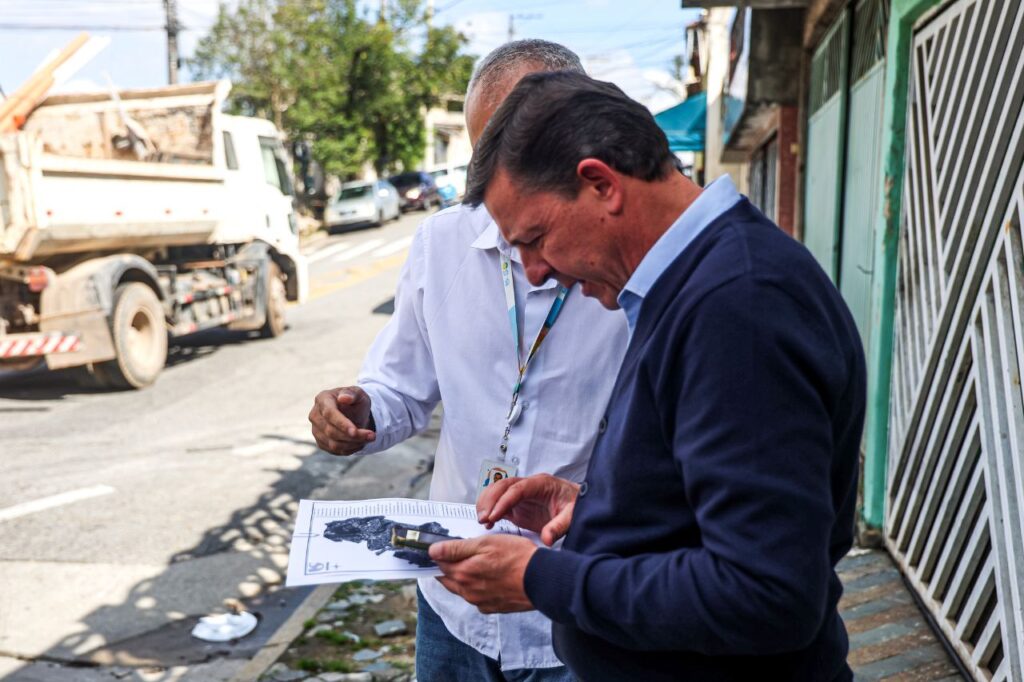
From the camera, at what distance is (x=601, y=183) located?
1438mm

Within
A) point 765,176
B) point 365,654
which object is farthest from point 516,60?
point 765,176

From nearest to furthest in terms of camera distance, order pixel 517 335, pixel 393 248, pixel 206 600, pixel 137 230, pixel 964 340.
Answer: pixel 517 335 < pixel 964 340 < pixel 206 600 < pixel 137 230 < pixel 393 248

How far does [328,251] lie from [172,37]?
6472 millimetres

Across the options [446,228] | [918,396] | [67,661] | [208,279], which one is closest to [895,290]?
[918,396]

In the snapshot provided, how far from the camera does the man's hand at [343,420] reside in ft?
7.37

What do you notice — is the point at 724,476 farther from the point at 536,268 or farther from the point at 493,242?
the point at 493,242

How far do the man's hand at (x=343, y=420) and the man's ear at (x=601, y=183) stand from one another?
3.24 feet

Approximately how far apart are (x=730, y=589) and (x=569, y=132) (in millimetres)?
670

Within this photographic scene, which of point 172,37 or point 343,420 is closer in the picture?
point 343,420

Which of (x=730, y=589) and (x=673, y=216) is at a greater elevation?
(x=673, y=216)

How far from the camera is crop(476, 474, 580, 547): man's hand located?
1.85 metres

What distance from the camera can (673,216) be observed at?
1441mm

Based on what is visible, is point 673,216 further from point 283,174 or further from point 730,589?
point 283,174

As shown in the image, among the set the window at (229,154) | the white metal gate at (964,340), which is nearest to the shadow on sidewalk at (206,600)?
the white metal gate at (964,340)
